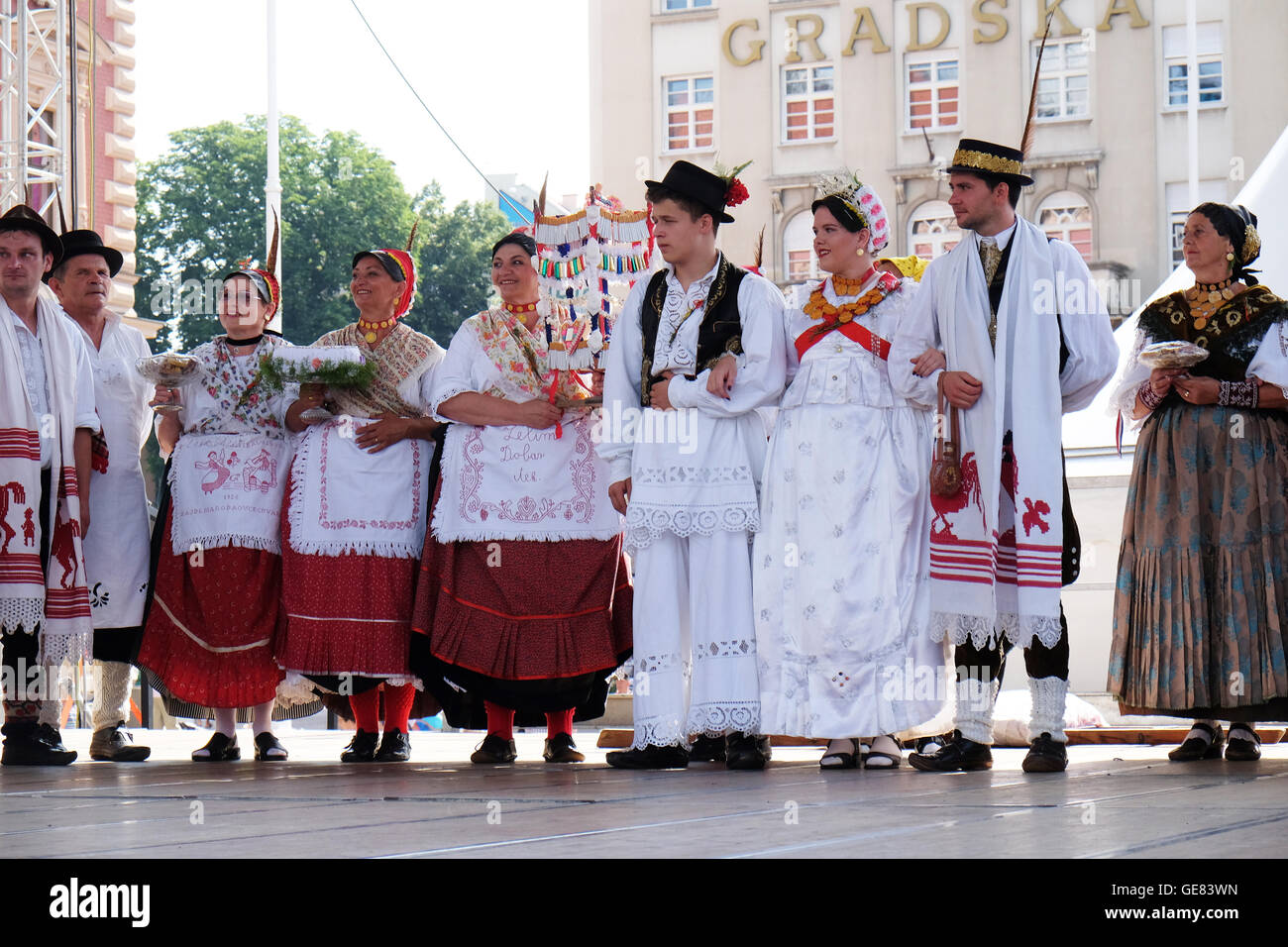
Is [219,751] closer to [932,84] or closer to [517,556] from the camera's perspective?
[517,556]

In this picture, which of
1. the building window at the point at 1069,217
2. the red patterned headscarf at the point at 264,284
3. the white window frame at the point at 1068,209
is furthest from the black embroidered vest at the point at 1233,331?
the building window at the point at 1069,217

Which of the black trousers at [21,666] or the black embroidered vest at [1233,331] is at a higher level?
the black embroidered vest at [1233,331]

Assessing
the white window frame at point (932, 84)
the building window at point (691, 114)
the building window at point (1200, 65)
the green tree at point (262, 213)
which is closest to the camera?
the building window at point (1200, 65)

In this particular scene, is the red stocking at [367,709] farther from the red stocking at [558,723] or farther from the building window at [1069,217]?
the building window at [1069,217]

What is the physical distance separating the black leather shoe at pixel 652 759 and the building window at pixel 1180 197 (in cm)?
2675

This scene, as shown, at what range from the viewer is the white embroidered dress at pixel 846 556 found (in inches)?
227

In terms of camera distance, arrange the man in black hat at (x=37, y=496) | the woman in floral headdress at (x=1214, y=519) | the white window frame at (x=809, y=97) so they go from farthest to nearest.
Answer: the white window frame at (x=809, y=97) < the man in black hat at (x=37, y=496) < the woman in floral headdress at (x=1214, y=519)

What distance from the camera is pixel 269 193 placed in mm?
20922

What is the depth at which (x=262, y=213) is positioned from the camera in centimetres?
4312

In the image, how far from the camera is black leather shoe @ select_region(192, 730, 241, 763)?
22.2 feet

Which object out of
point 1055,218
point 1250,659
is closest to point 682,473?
point 1250,659

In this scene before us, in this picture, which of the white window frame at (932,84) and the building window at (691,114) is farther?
the building window at (691,114)

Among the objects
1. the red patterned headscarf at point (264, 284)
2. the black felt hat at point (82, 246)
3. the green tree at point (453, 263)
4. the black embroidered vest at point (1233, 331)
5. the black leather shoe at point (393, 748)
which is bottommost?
the black leather shoe at point (393, 748)
